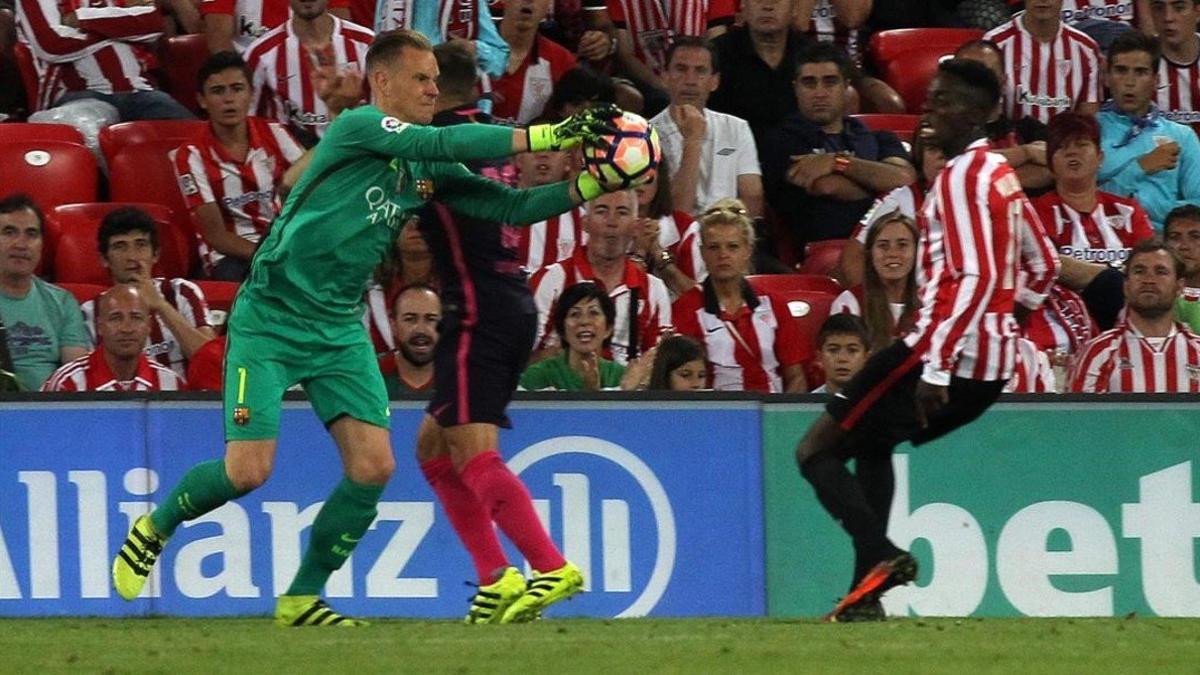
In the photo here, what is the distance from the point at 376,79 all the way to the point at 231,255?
3238 mm

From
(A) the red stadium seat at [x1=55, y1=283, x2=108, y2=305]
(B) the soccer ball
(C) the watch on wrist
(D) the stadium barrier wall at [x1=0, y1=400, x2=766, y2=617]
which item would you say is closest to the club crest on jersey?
(B) the soccer ball

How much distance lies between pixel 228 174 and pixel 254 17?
1320 millimetres

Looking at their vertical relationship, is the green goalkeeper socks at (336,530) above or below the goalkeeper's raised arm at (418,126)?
below

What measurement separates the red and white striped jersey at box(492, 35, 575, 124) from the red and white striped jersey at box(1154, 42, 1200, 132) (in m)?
3.09

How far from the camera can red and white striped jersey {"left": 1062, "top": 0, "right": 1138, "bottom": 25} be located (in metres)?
11.9

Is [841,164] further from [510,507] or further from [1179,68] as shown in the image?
[510,507]

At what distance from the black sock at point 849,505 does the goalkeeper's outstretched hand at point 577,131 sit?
1.30 meters

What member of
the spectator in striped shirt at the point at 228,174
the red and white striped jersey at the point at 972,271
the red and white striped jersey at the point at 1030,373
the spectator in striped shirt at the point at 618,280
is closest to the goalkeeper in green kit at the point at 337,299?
the red and white striped jersey at the point at 972,271

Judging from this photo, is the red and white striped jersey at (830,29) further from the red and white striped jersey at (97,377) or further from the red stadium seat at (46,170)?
the red and white striped jersey at (97,377)

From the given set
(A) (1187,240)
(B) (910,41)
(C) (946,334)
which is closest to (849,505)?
(C) (946,334)

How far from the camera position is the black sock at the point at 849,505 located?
6570 millimetres

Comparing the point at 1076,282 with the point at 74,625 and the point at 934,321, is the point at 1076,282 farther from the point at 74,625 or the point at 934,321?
the point at 74,625

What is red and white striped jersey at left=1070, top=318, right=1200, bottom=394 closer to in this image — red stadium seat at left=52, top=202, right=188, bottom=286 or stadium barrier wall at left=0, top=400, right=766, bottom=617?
stadium barrier wall at left=0, top=400, right=766, bottom=617

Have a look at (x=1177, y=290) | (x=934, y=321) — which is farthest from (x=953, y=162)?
(x=1177, y=290)
